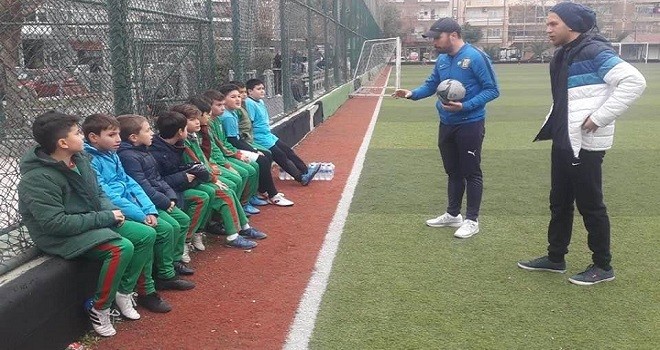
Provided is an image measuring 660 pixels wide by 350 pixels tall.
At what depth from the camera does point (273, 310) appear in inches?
158

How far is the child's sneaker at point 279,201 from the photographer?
6.73 m

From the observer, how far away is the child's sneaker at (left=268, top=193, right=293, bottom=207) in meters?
6.73

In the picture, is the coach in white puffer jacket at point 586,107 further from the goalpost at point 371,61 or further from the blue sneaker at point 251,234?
the goalpost at point 371,61

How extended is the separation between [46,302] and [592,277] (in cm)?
347

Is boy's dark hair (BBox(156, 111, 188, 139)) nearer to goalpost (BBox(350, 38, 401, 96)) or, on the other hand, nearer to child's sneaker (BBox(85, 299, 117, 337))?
child's sneaker (BBox(85, 299, 117, 337))

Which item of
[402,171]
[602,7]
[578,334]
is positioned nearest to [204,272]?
[578,334]

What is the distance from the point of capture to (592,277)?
439 cm

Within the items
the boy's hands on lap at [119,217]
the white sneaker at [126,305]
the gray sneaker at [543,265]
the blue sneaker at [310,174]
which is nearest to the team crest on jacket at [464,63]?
the gray sneaker at [543,265]

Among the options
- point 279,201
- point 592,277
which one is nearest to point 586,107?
point 592,277

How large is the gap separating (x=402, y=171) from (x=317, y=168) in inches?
51.3

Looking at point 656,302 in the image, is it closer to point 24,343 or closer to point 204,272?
point 204,272

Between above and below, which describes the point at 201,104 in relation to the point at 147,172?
above

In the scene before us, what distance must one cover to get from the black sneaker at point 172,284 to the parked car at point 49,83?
1460mm

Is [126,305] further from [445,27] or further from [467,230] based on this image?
[445,27]
